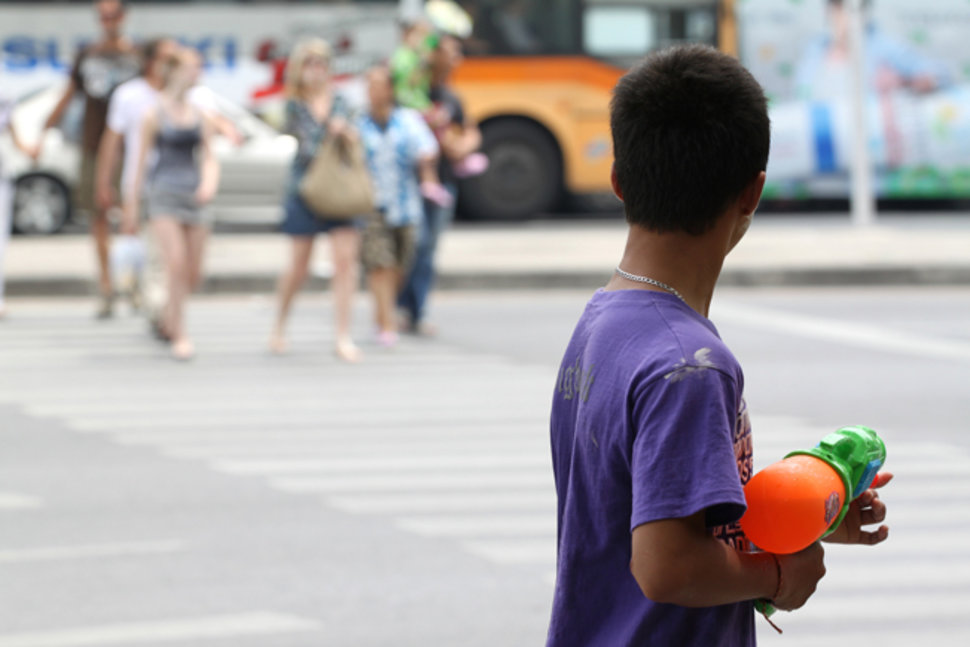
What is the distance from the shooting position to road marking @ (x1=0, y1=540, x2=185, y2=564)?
210 inches

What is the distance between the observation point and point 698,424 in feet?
6.26

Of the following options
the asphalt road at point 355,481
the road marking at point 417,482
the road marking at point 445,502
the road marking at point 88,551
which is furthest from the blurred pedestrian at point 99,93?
the road marking at point 88,551

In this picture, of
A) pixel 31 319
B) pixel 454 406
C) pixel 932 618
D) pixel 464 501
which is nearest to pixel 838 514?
pixel 932 618

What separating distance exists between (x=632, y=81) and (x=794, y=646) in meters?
2.78

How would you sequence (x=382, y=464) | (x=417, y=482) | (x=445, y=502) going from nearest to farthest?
(x=445, y=502), (x=417, y=482), (x=382, y=464)

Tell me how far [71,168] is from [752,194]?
16.2 meters

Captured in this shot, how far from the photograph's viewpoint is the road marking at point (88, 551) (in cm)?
533

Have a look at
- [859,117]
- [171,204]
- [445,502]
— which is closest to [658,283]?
[445,502]

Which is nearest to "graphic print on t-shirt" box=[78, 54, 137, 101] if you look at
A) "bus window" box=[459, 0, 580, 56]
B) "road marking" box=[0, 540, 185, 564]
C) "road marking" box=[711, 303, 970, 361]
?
"road marking" box=[711, 303, 970, 361]

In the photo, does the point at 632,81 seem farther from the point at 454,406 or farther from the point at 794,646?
the point at 454,406

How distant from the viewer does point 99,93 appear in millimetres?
11328

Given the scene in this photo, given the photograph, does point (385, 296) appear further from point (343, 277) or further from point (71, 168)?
point (71, 168)

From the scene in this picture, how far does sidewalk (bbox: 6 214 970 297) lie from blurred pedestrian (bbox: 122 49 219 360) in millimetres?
3958

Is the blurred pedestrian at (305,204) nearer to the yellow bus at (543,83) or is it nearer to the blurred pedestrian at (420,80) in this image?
the blurred pedestrian at (420,80)
